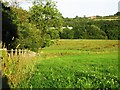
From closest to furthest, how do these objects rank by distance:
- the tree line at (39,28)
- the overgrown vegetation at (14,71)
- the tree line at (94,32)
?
the overgrown vegetation at (14,71)
the tree line at (39,28)
the tree line at (94,32)

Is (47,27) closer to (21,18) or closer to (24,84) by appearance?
(21,18)

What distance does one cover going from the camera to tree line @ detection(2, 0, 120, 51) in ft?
88.2

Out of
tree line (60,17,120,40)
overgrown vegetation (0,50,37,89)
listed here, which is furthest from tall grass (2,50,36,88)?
tree line (60,17,120,40)

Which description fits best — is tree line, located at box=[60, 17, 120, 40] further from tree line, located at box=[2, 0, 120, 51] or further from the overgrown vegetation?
the overgrown vegetation

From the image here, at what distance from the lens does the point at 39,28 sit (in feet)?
189

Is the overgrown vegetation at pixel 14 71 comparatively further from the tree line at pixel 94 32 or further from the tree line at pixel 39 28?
the tree line at pixel 94 32

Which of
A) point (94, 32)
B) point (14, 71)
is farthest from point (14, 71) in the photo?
point (94, 32)

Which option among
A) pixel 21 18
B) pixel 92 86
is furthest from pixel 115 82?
pixel 21 18

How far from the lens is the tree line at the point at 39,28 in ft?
88.2

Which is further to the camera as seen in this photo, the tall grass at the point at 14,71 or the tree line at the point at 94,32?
the tree line at the point at 94,32

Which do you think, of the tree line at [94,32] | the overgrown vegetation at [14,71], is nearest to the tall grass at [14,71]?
the overgrown vegetation at [14,71]

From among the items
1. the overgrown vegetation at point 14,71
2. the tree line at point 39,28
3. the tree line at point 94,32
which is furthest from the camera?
the tree line at point 94,32

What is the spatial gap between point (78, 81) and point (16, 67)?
170 centimetres

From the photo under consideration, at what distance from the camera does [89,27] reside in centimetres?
9762
